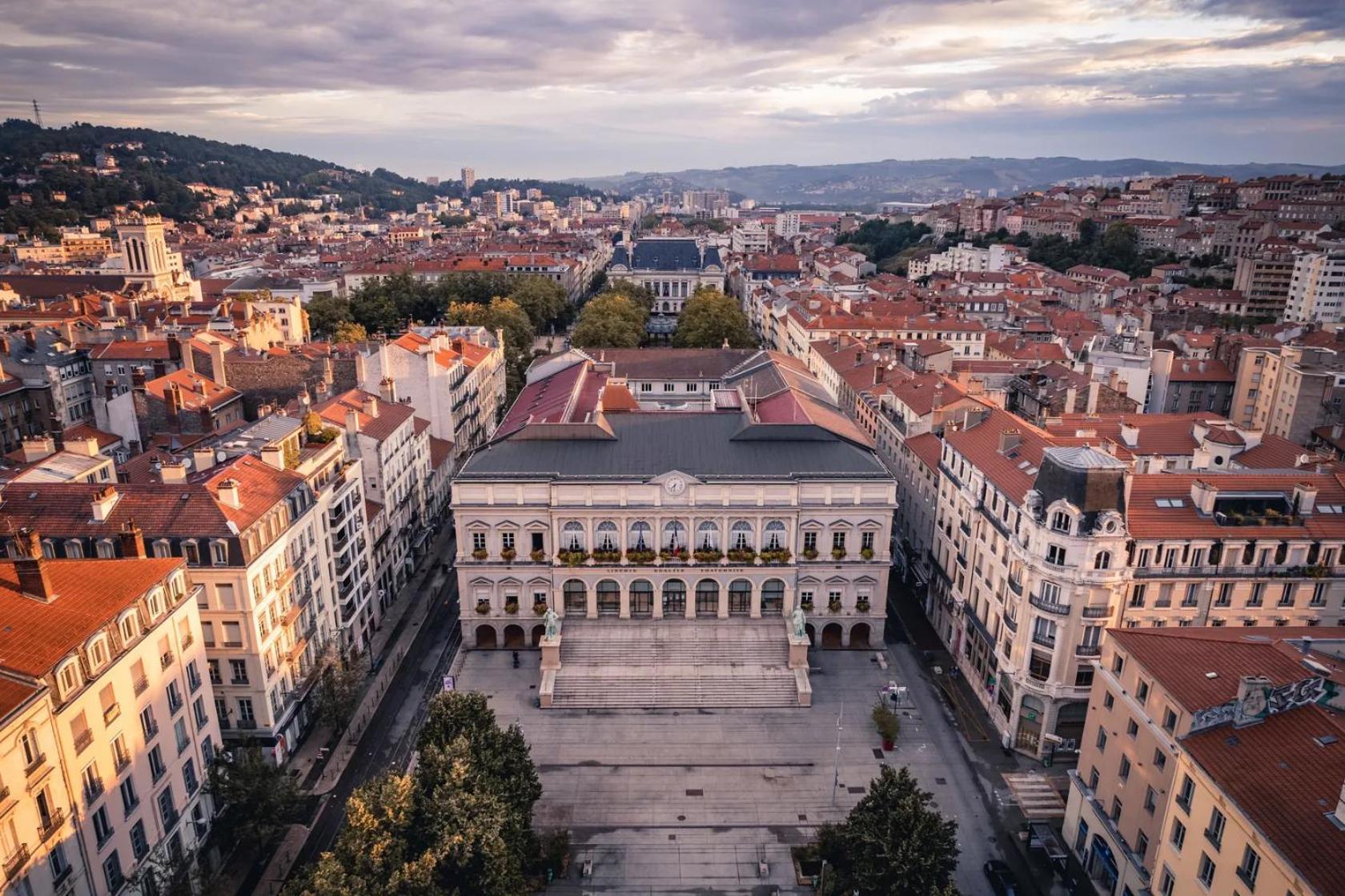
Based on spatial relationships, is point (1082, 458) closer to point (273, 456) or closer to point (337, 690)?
point (337, 690)

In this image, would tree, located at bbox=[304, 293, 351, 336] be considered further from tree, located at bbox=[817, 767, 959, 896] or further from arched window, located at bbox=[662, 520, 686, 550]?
tree, located at bbox=[817, 767, 959, 896]

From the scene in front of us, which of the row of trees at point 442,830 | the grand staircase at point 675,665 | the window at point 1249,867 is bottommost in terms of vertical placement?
the grand staircase at point 675,665

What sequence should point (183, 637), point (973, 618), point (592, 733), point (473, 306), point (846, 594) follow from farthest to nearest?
point (473, 306)
point (846, 594)
point (973, 618)
point (592, 733)
point (183, 637)

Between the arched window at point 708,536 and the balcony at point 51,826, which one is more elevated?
the balcony at point 51,826

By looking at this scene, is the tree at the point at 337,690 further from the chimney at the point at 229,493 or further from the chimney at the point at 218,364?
the chimney at the point at 218,364

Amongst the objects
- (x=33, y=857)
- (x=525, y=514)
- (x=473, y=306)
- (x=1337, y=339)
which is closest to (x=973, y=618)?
(x=525, y=514)

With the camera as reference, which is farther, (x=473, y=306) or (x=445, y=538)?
(x=473, y=306)

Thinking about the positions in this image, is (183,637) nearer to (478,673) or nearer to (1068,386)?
(478,673)

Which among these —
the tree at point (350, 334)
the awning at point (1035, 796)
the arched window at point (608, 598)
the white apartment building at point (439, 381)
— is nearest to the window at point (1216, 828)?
the awning at point (1035, 796)
